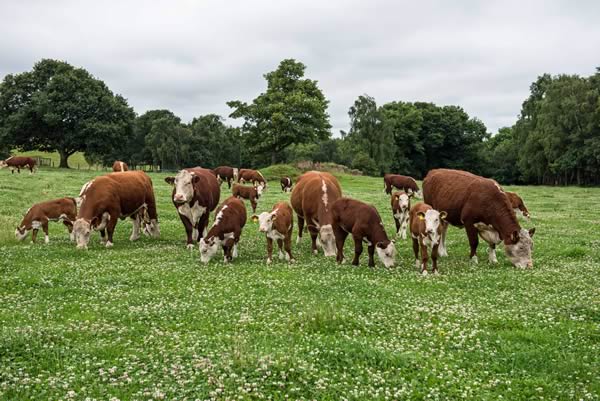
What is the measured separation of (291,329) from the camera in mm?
9141

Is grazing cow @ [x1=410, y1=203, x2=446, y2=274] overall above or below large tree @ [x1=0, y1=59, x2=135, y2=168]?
below

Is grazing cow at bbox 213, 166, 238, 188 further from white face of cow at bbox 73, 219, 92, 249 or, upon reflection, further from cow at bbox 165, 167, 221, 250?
white face of cow at bbox 73, 219, 92, 249

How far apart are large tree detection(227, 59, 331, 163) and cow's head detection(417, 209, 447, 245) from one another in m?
56.1

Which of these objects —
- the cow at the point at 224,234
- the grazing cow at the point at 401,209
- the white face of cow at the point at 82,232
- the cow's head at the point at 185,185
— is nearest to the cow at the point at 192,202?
the cow's head at the point at 185,185

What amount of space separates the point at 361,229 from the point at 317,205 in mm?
3082

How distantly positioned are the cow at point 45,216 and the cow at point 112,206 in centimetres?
119

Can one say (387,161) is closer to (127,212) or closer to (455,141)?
(455,141)

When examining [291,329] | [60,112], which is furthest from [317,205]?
[60,112]

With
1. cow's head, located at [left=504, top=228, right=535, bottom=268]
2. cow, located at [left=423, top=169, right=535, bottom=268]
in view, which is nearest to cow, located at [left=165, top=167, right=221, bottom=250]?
cow, located at [left=423, top=169, right=535, bottom=268]

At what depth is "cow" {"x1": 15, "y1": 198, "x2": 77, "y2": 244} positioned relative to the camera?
19.4m

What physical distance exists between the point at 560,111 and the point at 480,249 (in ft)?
230

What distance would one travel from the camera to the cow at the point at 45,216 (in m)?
19.4

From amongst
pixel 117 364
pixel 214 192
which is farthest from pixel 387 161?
pixel 117 364

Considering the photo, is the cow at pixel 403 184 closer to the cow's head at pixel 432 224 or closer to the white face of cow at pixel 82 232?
the cow's head at pixel 432 224
